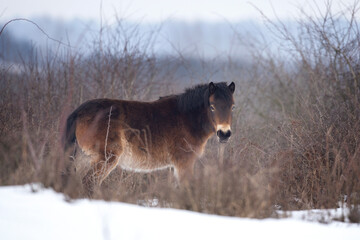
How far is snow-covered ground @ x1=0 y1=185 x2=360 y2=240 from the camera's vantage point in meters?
3.19

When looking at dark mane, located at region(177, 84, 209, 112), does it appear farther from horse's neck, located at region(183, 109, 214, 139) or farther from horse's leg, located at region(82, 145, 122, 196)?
horse's leg, located at region(82, 145, 122, 196)

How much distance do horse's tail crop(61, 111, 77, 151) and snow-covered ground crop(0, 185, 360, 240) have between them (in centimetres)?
150

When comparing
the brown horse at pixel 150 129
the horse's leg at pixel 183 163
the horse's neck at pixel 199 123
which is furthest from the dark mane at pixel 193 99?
the horse's leg at pixel 183 163

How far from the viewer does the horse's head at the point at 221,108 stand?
18.1 ft

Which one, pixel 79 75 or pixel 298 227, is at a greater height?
pixel 79 75

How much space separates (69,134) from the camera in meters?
5.39

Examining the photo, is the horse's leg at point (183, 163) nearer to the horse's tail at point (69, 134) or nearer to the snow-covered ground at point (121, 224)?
the horse's tail at point (69, 134)

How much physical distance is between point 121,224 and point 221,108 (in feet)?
9.27

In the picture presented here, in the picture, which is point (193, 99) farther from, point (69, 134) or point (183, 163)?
point (69, 134)

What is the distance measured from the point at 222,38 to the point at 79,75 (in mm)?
8937

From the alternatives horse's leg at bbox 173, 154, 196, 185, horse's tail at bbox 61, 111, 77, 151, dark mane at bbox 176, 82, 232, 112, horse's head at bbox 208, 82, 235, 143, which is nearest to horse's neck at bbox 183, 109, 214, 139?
dark mane at bbox 176, 82, 232, 112

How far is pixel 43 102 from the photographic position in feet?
25.9

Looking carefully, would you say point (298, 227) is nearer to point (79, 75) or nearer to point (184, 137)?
point (184, 137)

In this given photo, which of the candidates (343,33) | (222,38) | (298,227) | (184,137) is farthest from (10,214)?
(222,38)
